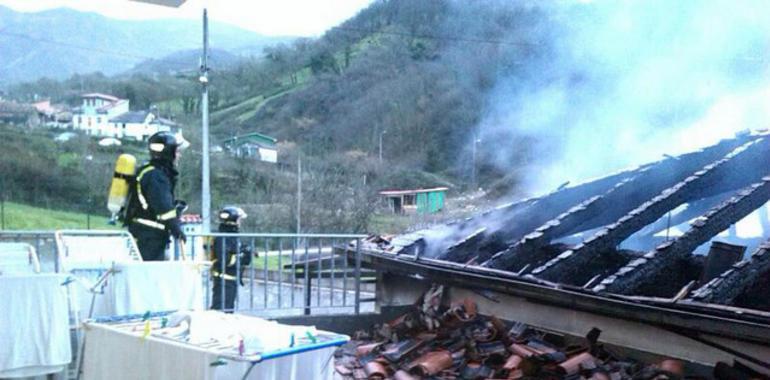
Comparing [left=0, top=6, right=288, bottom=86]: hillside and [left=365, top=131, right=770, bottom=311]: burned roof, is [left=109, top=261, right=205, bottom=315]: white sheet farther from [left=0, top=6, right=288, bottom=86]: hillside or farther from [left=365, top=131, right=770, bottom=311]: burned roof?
[left=0, top=6, right=288, bottom=86]: hillside

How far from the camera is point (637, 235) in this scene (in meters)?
7.58

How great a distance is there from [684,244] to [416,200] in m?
11.4

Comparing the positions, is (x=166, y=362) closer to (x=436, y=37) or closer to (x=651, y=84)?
(x=651, y=84)

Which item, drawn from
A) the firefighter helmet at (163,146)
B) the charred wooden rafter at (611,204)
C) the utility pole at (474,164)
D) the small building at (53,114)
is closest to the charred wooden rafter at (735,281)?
the charred wooden rafter at (611,204)

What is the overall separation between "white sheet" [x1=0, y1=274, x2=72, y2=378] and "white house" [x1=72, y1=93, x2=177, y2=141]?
45.3 feet

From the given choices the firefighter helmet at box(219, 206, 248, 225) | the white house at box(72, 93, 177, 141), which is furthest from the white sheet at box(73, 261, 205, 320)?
the white house at box(72, 93, 177, 141)

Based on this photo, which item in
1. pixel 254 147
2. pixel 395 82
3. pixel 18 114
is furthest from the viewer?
pixel 395 82

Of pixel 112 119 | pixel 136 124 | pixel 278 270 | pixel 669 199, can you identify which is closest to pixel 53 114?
pixel 112 119

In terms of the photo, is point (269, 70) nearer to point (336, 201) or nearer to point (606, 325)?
point (336, 201)

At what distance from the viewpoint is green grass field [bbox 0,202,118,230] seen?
42.4 feet

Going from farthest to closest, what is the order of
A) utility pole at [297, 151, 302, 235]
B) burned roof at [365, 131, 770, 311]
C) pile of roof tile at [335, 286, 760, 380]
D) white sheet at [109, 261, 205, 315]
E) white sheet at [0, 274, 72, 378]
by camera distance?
utility pole at [297, 151, 302, 235], burned roof at [365, 131, 770, 311], pile of roof tile at [335, 286, 760, 380], white sheet at [109, 261, 205, 315], white sheet at [0, 274, 72, 378]

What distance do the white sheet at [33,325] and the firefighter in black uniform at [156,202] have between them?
2.05m

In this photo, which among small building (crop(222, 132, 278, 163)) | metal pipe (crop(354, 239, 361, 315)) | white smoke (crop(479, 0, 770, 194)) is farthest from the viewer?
small building (crop(222, 132, 278, 163))

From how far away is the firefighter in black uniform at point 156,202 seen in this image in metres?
6.09
